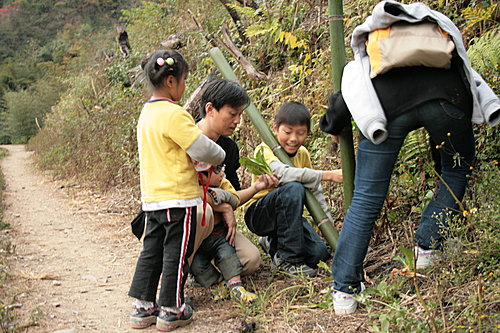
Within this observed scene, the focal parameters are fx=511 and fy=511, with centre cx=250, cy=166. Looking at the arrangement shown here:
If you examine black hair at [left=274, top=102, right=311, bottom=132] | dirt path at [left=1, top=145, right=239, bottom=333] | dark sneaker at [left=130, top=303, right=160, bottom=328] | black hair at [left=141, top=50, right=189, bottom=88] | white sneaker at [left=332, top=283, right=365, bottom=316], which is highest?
black hair at [left=141, top=50, right=189, bottom=88]

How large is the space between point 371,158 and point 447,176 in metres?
0.54

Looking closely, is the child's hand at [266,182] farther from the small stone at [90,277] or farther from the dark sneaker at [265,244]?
the small stone at [90,277]

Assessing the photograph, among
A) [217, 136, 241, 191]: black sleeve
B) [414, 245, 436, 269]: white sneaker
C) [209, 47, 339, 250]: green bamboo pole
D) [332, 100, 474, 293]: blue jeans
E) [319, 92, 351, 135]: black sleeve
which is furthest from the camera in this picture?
[217, 136, 241, 191]: black sleeve

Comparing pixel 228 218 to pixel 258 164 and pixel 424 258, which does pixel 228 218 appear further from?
pixel 424 258

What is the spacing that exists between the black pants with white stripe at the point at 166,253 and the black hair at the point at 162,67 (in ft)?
2.56

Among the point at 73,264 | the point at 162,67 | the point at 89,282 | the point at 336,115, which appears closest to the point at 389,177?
the point at 336,115

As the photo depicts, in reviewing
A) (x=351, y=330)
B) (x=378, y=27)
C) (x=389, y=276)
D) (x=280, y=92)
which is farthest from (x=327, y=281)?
(x=280, y=92)

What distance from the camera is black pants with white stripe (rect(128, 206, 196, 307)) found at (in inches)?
119

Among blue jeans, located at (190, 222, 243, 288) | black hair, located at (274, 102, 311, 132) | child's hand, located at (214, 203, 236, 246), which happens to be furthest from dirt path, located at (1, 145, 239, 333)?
black hair, located at (274, 102, 311, 132)

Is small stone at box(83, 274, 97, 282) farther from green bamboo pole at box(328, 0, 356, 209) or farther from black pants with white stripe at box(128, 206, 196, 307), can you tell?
Result: green bamboo pole at box(328, 0, 356, 209)

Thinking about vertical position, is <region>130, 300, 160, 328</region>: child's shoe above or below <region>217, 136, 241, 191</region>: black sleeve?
below

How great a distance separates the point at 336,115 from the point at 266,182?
91 centimetres

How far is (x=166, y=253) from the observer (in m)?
3.07

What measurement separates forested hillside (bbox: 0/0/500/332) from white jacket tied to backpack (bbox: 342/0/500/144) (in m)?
0.53
